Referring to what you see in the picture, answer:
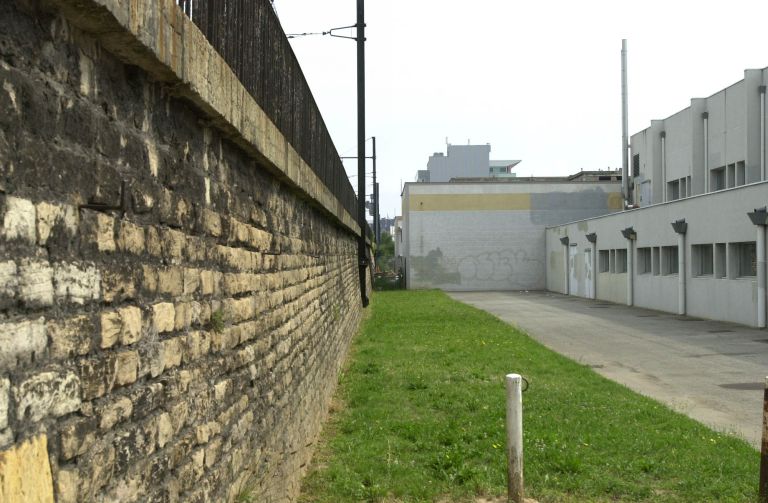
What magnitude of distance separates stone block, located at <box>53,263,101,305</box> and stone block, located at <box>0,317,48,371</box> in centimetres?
14

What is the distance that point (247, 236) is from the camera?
4.76 metres

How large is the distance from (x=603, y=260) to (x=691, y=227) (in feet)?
36.7

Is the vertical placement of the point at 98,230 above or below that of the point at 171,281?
above

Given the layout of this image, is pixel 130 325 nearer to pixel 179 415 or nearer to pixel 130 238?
pixel 130 238

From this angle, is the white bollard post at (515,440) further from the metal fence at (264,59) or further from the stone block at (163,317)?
the stone block at (163,317)

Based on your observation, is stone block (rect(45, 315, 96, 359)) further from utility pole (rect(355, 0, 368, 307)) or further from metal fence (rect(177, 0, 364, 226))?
utility pole (rect(355, 0, 368, 307))

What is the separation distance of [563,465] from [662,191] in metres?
34.1

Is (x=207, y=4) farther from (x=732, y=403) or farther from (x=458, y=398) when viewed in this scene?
(x=732, y=403)

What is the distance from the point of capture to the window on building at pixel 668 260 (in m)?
27.9

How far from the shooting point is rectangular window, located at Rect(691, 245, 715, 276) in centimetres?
2472

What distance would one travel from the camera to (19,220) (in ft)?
6.49

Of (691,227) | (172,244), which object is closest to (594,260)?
(691,227)

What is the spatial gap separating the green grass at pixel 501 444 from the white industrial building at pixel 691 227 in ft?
37.0

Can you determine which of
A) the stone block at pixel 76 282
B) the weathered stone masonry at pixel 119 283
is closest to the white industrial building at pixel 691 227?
the weathered stone masonry at pixel 119 283
